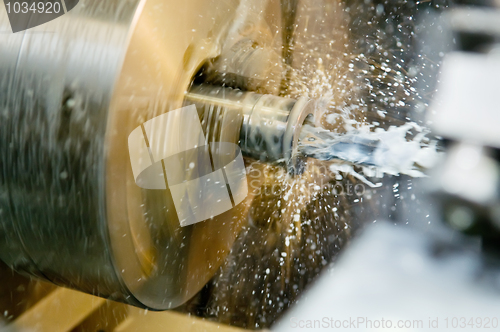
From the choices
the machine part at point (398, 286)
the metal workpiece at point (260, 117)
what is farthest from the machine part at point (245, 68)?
the machine part at point (398, 286)

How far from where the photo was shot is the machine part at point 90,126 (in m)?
0.36

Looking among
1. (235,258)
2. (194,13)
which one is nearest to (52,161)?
(194,13)

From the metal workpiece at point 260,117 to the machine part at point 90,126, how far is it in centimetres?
4

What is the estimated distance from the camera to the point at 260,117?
1.58 feet

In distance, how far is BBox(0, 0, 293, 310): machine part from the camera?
0.36 metres

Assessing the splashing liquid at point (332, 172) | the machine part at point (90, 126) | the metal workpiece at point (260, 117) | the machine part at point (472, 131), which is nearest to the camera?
the machine part at point (90, 126)

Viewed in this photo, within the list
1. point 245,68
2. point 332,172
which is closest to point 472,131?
point 332,172

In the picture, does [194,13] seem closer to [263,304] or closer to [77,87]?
[77,87]

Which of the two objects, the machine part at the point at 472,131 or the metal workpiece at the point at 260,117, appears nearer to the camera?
the metal workpiece at the point at 260,117

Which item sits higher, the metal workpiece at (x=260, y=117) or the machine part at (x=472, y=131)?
the metal workpiece at (x=260, y=117)

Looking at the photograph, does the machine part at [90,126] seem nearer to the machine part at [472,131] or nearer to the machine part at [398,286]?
the machine part at [398,286]

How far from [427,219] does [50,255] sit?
2.59 ft

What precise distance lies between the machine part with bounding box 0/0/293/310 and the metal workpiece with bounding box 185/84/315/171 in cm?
4

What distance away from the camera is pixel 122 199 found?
391mm
